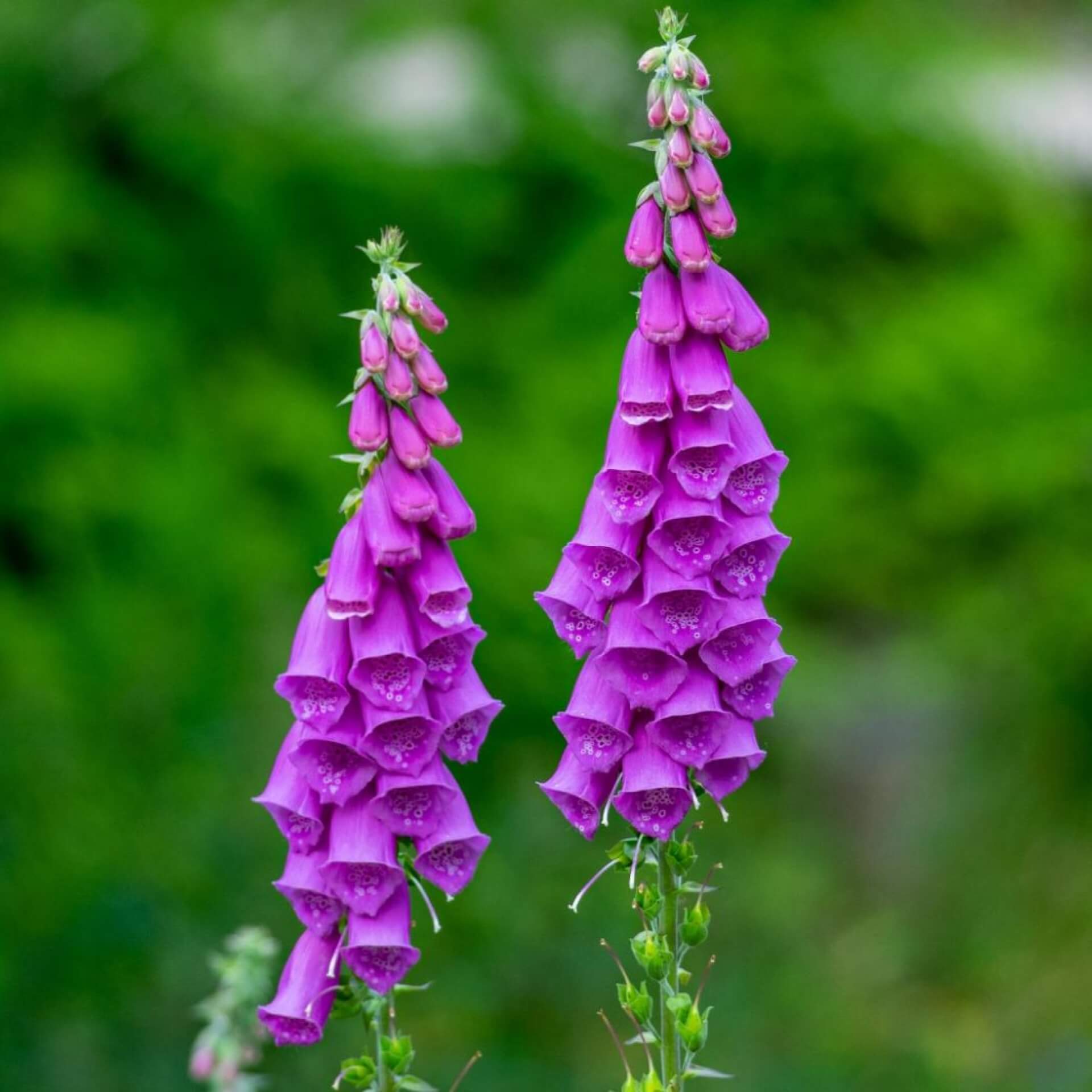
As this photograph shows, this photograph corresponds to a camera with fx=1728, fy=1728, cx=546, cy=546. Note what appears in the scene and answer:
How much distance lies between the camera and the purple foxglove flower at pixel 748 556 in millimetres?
2586

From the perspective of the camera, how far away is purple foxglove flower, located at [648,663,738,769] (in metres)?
2.56

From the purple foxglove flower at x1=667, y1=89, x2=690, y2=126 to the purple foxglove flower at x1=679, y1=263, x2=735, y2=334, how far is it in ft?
0.72

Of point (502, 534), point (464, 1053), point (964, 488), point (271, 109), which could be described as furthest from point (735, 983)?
point (271, 109)

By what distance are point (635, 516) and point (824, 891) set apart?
298 inches

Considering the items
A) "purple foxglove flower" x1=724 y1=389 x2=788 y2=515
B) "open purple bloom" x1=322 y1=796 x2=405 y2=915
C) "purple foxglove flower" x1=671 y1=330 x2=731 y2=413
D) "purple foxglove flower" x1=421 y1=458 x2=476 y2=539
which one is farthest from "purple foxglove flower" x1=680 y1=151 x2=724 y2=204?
"open purple bloom" x1=322 y1=796 x2=405 y2=915

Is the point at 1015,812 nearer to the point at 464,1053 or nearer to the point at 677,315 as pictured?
the point at 464,1053

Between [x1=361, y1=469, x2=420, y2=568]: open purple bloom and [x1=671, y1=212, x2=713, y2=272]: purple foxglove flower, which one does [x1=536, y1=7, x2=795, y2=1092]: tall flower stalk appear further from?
[x1=361, y1=469, x2=420, y2=568]: open purple bloom

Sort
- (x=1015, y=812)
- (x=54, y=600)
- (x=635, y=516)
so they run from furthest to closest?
(x=1015, y=812), (x=54, y=600), (x=635, y=516)

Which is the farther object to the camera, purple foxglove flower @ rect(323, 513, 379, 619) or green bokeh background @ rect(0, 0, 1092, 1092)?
green bokeh background @ rect(0, 0, 1092, 1092)

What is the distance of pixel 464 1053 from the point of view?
781 cm

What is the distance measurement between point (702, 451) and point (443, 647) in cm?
50

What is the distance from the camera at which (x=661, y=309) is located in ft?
8.38

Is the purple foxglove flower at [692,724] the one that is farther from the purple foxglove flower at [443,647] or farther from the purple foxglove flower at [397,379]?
the purple foxglove flower at [397,379]

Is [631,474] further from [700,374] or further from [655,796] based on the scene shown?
[655,796]
